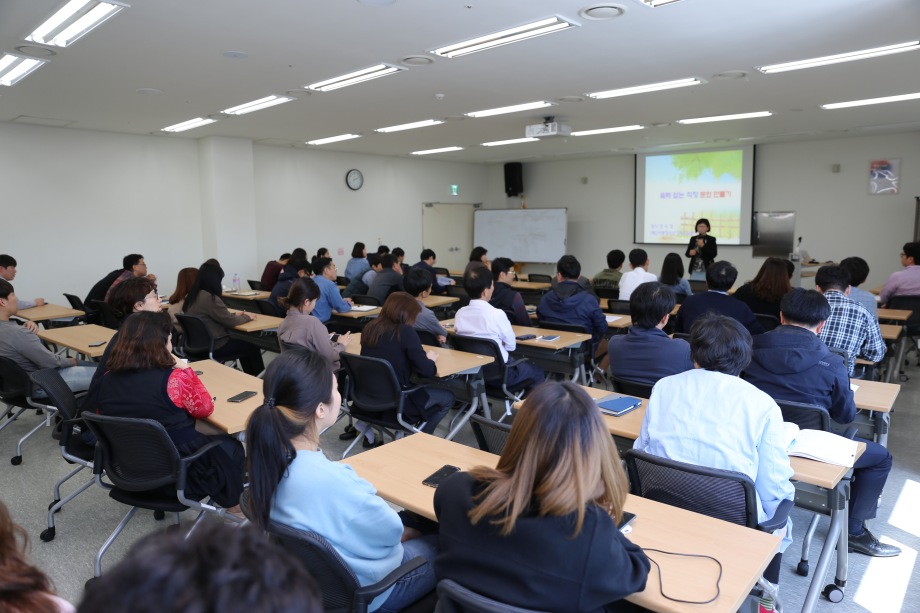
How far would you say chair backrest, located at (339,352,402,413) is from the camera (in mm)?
3762

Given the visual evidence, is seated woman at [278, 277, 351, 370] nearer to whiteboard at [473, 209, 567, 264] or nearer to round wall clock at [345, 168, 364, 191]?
round wall clock at [345, 168, 364, 191]

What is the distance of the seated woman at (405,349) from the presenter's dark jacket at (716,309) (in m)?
2.16

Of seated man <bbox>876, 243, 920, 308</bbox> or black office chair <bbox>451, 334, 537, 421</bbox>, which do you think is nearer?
black office chair <bbox>451, 334, 537, 421</bbox>

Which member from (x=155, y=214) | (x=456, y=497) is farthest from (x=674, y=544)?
(x=155, y=214)

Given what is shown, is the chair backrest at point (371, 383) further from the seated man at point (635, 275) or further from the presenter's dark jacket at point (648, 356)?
the seated man at point (635, 275)

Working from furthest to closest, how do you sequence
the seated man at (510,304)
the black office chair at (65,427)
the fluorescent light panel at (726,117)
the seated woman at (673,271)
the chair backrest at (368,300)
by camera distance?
the fluorescent light panel at (726,117), the chair backrest at (368,300), the seated woman at (673,271), the seated man at (510,304), the black office chair at (65,427)

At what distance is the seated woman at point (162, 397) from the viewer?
2.83 metres

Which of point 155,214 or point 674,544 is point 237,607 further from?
point 155,214

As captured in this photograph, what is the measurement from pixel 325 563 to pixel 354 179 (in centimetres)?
1117

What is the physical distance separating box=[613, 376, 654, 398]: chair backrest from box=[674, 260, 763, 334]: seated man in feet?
5.52

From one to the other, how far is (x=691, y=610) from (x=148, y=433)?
88.3 inches

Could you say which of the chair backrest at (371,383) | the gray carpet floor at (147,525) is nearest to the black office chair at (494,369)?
the gray carpet floor at (147,525)

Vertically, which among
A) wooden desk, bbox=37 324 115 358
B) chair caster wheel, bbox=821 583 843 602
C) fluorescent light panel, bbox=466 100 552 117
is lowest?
chair caster wheel, bbox=821 583 843 602

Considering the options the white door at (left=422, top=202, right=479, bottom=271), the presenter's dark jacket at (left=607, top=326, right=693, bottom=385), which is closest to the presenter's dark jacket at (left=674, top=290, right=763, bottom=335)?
the presenter's dark jacket at (left=607, top=326, right=693, bottom=385)
